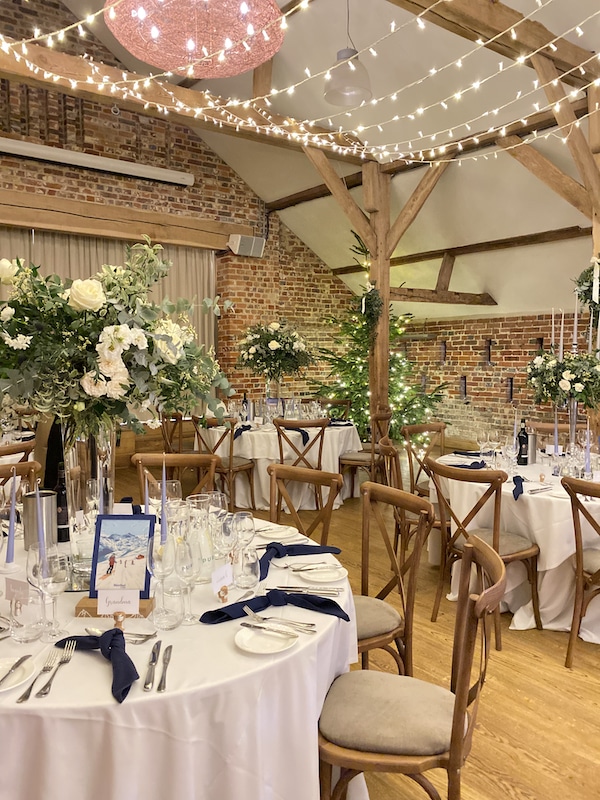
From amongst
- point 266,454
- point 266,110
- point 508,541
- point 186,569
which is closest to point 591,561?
point 508,541

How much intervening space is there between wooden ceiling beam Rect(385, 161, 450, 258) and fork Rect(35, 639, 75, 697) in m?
Result: 6.13

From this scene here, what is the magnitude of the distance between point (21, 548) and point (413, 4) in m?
3.82

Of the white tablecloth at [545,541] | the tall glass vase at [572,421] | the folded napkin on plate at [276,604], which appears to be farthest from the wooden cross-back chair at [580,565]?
the folded napkin on plate at [276,604]

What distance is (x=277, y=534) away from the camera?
8.19ft

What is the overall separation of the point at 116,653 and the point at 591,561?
2529 mm

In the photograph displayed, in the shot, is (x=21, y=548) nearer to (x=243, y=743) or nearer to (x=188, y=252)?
(x=243, y=743)

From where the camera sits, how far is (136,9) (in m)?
3.33

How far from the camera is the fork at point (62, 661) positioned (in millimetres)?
1369

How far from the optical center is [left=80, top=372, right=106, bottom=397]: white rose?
184 centimetres

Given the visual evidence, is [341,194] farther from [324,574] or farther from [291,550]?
[324,574]

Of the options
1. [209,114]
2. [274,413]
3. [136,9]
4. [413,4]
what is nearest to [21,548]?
[136,9]

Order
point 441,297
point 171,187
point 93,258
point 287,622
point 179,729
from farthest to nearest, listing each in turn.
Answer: point 171,187, point 441,297, point 93,258, point 287,622, point 179,729

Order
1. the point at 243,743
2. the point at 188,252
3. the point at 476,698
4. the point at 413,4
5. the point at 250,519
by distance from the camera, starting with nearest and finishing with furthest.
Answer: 1. the point at 243,743
2. the point at 476,698
3. the point at 250,519
4. the point at 413,4
5. the point at 188,252

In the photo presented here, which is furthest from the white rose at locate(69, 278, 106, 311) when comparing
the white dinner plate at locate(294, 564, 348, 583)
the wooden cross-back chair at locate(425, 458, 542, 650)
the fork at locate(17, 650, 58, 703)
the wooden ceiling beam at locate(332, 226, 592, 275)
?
the wooden ceiling beam at locate(332, 226, 592, 275)
